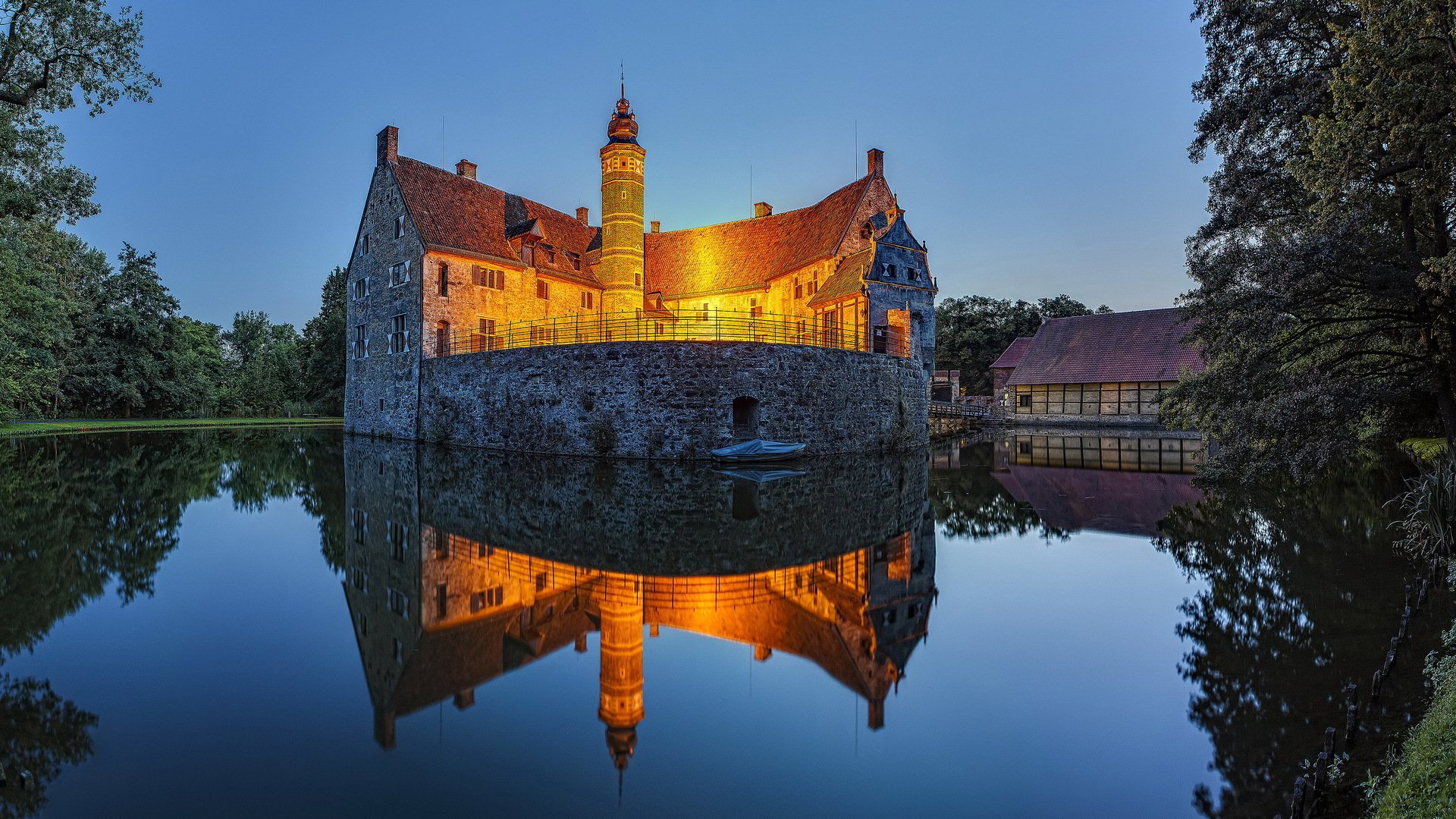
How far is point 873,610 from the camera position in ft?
24.0

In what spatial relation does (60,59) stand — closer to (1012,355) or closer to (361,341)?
(361,341)

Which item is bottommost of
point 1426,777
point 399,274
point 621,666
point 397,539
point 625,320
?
point 621,666

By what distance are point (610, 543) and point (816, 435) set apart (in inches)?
520

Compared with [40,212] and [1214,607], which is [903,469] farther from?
[40,212]

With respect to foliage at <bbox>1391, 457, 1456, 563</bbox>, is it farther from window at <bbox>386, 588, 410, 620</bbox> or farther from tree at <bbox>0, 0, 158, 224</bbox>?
tree at <bbox>0, 0, 158, 224</bbox>

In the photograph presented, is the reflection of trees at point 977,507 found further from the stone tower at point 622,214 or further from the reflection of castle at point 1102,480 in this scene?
the stone tower at point 622,214

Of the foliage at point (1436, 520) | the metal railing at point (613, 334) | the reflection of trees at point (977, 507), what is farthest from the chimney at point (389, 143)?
the foliage at point (1436, 520)

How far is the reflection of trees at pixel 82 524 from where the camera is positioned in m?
4.48

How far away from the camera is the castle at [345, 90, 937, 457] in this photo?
21469mm

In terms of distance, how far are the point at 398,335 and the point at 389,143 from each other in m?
8.22

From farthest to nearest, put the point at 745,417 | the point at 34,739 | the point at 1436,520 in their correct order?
1. the point at 745,417
2. the point at 1436,520
3. the point at 34,739

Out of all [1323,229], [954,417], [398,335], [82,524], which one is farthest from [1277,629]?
[954,417]

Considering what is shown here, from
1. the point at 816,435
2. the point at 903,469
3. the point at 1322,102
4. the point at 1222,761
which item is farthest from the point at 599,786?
the point at 816,435

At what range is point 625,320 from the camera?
89.0ft
